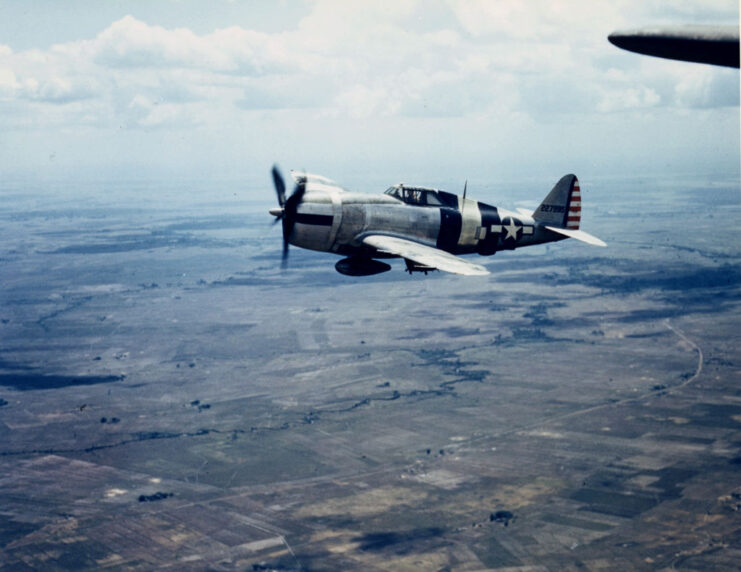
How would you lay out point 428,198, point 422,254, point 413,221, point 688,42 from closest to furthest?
point 688,42, point 422,254, point 413,221, point 428,198

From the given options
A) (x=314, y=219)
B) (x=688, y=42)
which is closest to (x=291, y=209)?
(x=314, y=219)

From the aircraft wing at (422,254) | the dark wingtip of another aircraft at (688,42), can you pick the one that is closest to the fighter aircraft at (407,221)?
the aircraft wing at (422,254)

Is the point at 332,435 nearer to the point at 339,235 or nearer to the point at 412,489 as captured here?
the point at 412,489

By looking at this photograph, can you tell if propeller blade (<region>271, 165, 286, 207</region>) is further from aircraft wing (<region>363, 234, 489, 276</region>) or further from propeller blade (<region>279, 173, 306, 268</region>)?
aircraft wing (<region>363, 234, 489, 276</region>)

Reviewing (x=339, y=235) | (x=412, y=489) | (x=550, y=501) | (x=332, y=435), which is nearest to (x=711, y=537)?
(x=550, y=501)

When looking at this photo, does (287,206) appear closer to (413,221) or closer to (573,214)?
(413,221)

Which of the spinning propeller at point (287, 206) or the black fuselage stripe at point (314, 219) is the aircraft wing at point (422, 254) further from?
the spinning propeller at point (287, 206)

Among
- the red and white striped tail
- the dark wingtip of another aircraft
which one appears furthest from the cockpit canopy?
the dark wingtip of another aircraft
